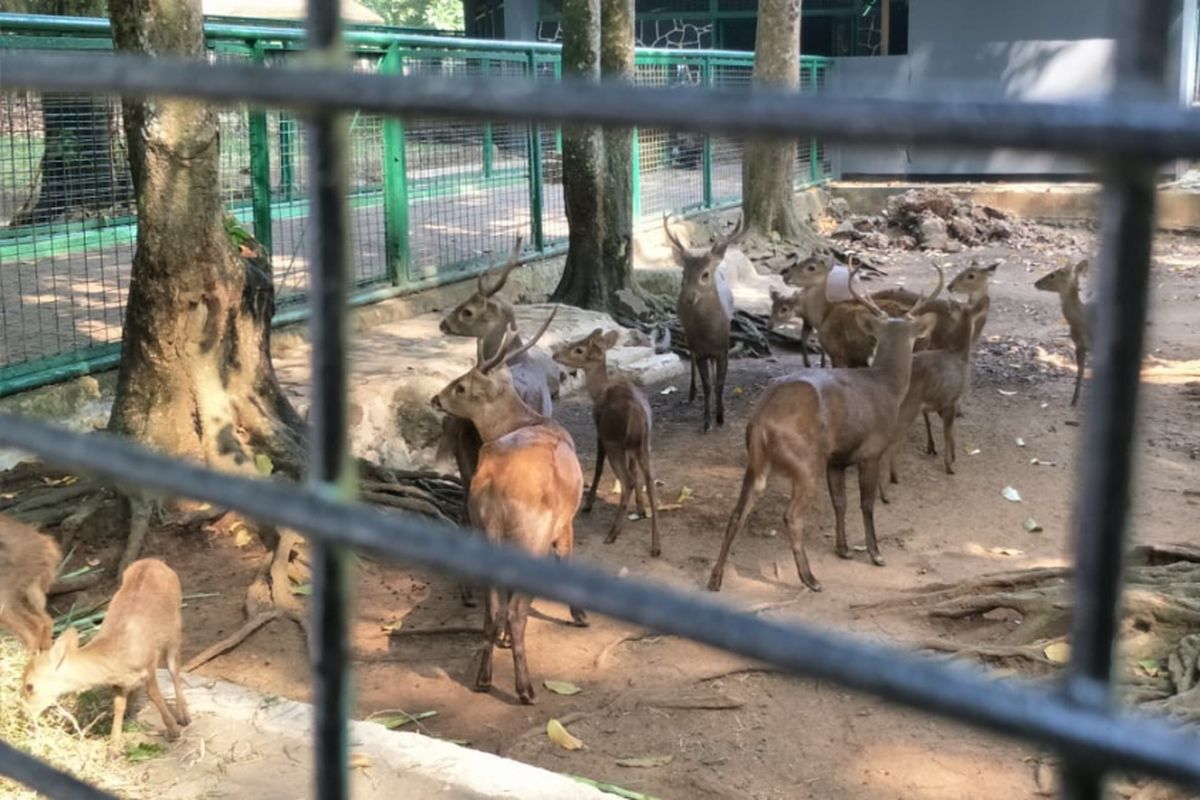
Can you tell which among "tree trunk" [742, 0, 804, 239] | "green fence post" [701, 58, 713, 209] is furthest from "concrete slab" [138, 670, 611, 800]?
"green fence post" [701, 58, 713, 209]

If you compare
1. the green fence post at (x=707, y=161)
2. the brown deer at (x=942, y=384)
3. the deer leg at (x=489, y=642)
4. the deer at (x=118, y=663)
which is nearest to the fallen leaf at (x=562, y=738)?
the deer leg at (x=489, y=642)

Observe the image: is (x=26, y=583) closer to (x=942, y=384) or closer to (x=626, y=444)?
(x=626, y=444)

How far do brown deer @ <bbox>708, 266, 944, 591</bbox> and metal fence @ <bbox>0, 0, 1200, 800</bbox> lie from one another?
16.1ft

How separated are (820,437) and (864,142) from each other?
523cm

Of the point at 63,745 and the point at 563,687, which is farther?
the point at 563,687

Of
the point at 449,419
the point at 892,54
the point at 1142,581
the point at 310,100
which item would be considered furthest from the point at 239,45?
the point at 892,54

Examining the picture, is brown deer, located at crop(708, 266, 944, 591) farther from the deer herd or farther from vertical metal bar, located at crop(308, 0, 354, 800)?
vertical metal bar, located at crop(308, 0, 354, 800)

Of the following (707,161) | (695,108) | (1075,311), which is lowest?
(1075,311)

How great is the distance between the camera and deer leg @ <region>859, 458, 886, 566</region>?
600 centimetres

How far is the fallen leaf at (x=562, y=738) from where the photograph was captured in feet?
13.7

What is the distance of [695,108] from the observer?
2.21 ft

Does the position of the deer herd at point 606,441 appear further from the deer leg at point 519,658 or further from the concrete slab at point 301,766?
the concrete slab at point 301,766

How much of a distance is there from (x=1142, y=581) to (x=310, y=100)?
16.0 feet

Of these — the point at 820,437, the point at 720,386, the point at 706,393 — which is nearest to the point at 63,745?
the point at 820,437
